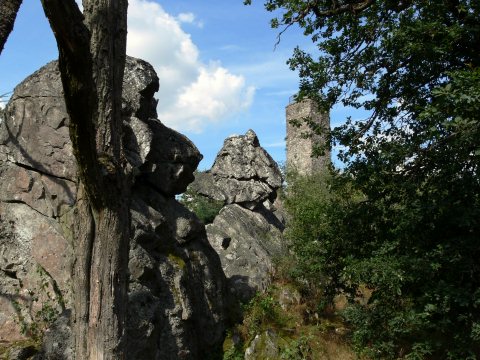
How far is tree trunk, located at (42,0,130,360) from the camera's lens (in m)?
4.98

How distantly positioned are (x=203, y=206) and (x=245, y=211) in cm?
174

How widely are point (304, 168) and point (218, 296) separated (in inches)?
1093

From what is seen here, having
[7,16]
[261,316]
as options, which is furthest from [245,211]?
[7,16]

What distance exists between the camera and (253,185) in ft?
68.6

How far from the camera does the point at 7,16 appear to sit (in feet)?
13.4

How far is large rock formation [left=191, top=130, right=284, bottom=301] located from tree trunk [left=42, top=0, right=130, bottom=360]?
9.52m

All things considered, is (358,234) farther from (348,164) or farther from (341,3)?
(341,3)

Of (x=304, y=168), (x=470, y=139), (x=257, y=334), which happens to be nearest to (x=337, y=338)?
(x=257, y=334)

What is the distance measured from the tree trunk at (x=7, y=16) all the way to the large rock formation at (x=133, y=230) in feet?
19.4

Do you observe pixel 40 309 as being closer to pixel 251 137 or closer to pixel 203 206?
pixel 203 206

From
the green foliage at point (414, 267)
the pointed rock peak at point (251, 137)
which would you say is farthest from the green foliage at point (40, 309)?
the pointed rock peak at point (251, 137)

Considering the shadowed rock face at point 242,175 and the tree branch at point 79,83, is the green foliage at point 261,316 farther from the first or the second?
the tree branch at point 79,83

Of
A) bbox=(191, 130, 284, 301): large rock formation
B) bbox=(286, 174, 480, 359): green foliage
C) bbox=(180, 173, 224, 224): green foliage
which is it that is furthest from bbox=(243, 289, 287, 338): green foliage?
bbox=(180, 173, 224, 224): green foliage

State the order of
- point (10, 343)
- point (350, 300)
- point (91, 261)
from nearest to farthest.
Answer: point (91, 261)
point (10, 343)
point (350, 300)
